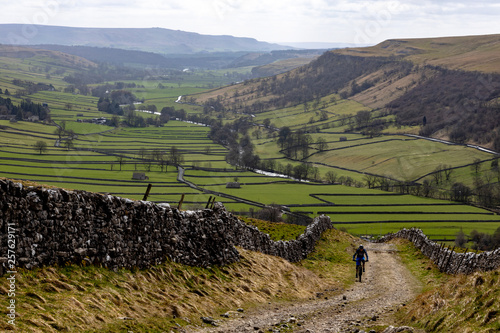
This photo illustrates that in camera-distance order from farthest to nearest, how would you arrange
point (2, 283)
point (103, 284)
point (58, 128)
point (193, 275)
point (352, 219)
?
point (58, 128) → point (352, 219) → point (193, 275) → point (103, 284) → point (2, 283)

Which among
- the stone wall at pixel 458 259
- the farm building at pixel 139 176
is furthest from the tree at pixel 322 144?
the stone wall at pixel 458 259

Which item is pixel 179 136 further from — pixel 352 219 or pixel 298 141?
pixel 352 219

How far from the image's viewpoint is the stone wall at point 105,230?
12.8 meters

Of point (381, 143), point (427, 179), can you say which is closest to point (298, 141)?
point (381, 143)

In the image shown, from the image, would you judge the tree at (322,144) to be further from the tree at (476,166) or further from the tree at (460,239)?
the tree at (460,239)

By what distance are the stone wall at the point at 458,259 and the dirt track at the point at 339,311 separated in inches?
83.8

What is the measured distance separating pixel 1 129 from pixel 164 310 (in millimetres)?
155418

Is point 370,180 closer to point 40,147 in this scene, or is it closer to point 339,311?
point 40,147

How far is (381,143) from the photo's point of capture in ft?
608

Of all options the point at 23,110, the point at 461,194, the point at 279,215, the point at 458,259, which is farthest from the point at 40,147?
the point at 458,259

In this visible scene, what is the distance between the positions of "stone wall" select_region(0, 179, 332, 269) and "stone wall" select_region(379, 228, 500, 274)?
1084cm

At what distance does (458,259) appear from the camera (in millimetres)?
25469

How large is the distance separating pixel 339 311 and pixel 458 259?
10167 millimetres

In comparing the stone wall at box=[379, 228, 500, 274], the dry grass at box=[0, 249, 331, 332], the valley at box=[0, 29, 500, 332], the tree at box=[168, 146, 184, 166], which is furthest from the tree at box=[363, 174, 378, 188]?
the dry grass at box=[0, 249, 331, 332]
